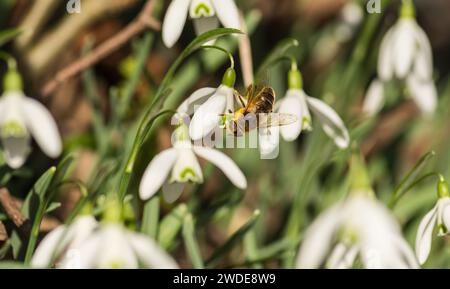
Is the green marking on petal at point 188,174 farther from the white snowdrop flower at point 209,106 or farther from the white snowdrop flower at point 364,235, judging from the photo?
the white snowdrop flower at point 364,235

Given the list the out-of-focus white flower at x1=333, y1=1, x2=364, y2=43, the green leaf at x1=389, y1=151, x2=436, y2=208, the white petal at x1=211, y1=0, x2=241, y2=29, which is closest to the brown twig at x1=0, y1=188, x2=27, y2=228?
the white petal at x1=211, y1=0, x2=241, y2=29

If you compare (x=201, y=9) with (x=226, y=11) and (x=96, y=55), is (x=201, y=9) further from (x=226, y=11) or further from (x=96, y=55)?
(x=96, y=55)

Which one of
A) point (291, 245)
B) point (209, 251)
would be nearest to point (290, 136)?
point (291, 245)

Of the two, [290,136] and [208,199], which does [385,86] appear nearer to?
[208,199]

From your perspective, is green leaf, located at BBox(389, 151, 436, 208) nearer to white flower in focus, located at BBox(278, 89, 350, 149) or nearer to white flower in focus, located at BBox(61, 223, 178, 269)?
white flower in focus, located at BBox(278, 89, 350, 149)

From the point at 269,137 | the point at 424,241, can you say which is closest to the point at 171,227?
the point at 269,137

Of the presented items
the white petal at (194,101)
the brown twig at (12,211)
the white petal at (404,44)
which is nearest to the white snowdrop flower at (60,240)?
the brown twig at (12,211)

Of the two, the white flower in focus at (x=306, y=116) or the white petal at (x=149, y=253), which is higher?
the white petal at (x=149, y=253)
